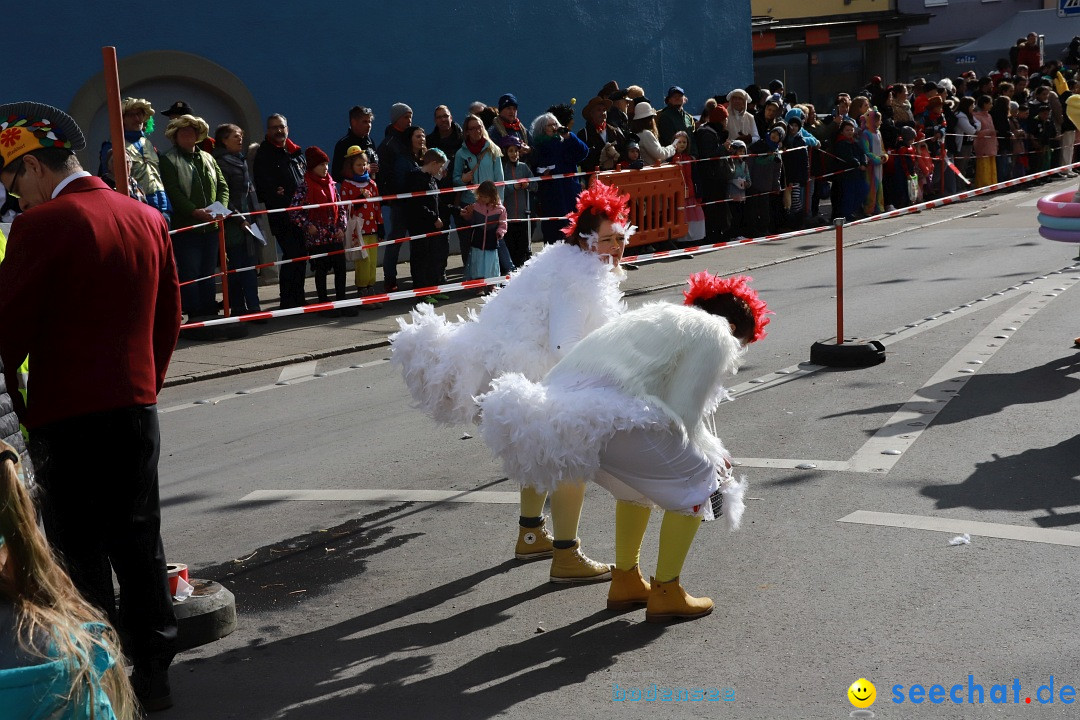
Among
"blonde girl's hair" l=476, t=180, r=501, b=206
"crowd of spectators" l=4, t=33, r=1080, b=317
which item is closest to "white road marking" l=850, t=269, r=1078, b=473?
"blonde girl's hair" l=476, t=180, r=501, b=206

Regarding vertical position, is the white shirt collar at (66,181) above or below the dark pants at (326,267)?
above

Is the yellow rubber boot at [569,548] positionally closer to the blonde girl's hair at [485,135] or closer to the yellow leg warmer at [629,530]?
the yellow leg warmer at [629,530]

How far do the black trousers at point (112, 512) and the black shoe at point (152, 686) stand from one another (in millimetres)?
47

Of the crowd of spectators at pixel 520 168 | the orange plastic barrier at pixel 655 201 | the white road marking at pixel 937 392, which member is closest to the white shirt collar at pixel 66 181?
the white road marking at pixel 937 392

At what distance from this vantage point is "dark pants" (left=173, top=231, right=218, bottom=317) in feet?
41.3

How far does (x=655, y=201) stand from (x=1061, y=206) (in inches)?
310

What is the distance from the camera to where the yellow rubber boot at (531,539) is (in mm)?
6086

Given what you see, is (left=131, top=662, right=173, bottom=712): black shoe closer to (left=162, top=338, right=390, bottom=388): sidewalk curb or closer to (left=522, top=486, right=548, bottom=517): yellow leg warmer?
(left=522, top=486, right=548, bottom=517): yellow leg warmer

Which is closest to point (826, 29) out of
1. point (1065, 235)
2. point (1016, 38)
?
point (1016, 38)

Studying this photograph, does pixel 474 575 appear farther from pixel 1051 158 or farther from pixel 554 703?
pixel 1051 158

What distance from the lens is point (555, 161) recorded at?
1606cm

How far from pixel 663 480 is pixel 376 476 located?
302 cm

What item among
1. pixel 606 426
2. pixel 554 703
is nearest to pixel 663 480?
pixel 606 426

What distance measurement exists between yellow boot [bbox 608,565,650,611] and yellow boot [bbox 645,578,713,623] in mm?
167
